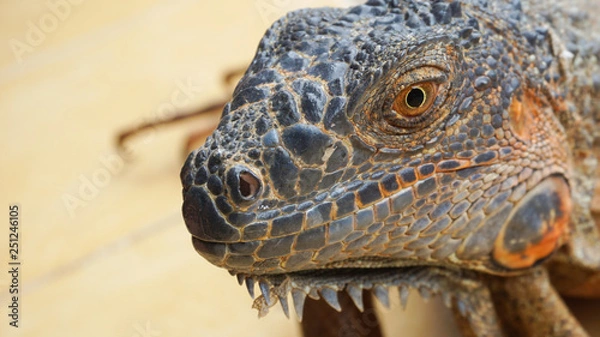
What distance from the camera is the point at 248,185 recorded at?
6.79ft

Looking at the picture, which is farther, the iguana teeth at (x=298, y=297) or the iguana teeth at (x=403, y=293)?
the iguana teeth at (x=403, y=293)

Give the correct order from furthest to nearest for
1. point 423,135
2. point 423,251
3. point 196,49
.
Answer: point 196,49 → point 423,251 → point 423,135

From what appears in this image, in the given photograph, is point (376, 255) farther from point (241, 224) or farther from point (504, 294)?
point (504, 294)

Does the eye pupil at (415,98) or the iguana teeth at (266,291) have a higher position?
the eye pupil at (415,98)

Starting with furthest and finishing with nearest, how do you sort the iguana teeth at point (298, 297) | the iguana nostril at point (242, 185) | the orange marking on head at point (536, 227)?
1. the orange marking on head at point (536, 227)
2. the iguana teeth at point (298, 297)
3. the iguana nostril at point (242, 185)

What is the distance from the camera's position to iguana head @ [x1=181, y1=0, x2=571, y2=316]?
212 centimetres

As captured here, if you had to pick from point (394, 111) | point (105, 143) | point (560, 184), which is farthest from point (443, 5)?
point (105, 143)

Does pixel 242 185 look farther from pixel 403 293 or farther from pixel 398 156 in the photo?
pixel 403 293

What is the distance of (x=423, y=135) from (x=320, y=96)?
359 millimetres

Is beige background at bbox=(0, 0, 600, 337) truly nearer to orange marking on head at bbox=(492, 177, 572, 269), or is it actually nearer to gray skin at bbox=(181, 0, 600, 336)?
orange marking on head at bbox=(492, 177, 572, 269)

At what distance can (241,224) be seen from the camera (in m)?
2.09

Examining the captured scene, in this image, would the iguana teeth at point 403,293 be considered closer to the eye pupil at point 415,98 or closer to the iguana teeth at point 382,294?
the iguana teeth at point 382,294

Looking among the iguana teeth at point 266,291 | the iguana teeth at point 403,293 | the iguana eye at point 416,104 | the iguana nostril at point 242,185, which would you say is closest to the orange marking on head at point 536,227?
the iguana teeth at point 403,293

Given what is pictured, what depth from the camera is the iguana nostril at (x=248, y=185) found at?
206cm
